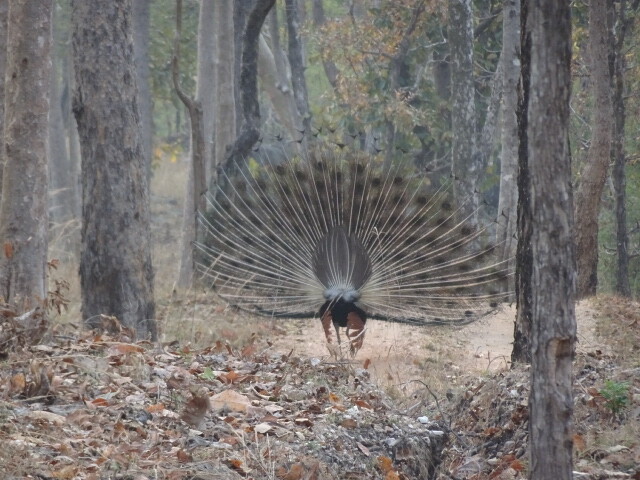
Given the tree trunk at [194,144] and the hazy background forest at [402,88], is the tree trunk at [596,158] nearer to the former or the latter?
the hazy background forest at [402,88]

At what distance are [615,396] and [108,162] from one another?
14.8ft

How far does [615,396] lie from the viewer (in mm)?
5484

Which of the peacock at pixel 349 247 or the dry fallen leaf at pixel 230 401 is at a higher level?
the peacock at pixel 349 247

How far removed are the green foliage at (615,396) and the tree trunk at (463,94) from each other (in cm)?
938

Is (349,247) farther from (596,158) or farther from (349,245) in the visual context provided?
(596,158)

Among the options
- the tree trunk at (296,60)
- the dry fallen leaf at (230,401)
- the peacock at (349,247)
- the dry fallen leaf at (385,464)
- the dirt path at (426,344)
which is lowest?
the dry fallen leaf at (385,464)

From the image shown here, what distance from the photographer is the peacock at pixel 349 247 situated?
976 centimetres

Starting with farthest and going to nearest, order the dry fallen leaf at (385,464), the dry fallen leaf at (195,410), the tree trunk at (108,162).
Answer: the tree trunk at (108,162)
the dry fallen leaf at (385,464)
the dry fallen leaf at (195,410)

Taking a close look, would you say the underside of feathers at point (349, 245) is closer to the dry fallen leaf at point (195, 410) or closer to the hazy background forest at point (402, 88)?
the dry fallen leaf at point (195, 410)

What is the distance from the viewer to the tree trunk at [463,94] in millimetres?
15109

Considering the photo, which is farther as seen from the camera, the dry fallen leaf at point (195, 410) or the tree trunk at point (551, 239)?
the dry fallen leaf at point (195, 410)

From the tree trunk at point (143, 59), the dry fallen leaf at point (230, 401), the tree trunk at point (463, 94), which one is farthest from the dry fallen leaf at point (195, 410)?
the tree trunk at point (143, 59)

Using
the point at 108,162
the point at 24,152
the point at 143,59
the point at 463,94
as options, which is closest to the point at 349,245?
the point at 108,162

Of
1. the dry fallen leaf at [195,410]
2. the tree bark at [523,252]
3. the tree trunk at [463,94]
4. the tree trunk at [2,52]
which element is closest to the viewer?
the dry fallen leaf at [195,410]
